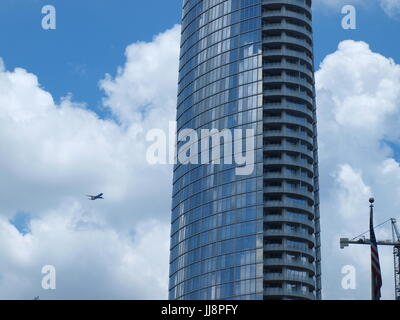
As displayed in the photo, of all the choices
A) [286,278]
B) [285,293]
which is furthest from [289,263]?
[285,293]

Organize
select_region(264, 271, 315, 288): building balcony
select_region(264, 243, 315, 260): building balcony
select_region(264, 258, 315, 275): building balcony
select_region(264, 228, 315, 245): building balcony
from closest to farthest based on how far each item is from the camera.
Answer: select_region(264, 271, 315, 288): building balcony
select_region(264, 258, 315, 275): building balcony
select_region(264, 243, 315, 260): building balcony
select_region(264, 228, 315, 245): building balcony

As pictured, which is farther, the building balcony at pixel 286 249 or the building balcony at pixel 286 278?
the building balcony at pixel 286 249

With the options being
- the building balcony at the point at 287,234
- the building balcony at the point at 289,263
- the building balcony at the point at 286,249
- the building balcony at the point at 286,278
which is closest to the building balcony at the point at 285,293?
the building balcony at the point at 286,278

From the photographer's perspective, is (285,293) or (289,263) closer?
(285,293)

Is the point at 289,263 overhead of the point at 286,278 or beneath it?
overhead

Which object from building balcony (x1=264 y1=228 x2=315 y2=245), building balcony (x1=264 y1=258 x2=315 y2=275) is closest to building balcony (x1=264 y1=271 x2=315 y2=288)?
building balcony (x1=264 y1=258 x2=315 y2=275)

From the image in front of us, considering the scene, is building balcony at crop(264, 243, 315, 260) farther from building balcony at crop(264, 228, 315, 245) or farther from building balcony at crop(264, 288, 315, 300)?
building balcony at crop(264, 288, 315, 300)

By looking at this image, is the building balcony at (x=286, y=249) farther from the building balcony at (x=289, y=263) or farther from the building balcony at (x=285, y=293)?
the building balcony at (x=285, y=293)

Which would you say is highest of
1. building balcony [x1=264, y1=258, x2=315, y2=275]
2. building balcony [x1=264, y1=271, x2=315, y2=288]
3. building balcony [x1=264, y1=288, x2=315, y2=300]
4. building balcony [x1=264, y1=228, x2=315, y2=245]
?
building balcony [x1=264, y1=228, x2=315, y2=245]

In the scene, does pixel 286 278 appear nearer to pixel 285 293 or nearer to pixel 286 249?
pixel 285 293
